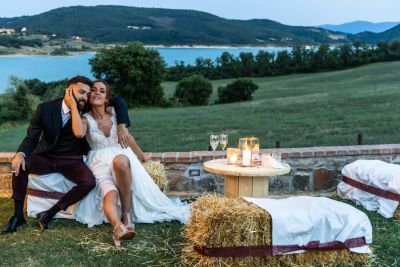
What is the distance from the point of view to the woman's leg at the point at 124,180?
4270mm

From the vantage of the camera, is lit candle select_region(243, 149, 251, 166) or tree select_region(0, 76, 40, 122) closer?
lit candle select_region(243, 149, 251, 166)

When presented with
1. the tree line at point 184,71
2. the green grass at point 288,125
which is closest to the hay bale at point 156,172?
the green grass at point 288,125

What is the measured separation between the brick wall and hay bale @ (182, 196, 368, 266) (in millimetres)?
1923

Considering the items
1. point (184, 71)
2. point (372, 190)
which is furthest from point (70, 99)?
point (184, 71)

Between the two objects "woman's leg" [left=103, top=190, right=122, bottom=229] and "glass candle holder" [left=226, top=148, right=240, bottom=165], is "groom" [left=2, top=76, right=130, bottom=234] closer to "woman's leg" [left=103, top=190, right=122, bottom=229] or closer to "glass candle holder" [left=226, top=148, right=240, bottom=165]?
"woman's leg" [left=103, top=190, right=122, bottom=229]

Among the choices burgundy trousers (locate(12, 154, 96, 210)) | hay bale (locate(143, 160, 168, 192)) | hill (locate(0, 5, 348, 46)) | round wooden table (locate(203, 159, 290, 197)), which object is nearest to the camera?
round wooden table (locate(203, 159, 290, 197))

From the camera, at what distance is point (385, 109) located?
1492cm

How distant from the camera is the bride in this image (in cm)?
431

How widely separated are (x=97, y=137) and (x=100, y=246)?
967 millimetres

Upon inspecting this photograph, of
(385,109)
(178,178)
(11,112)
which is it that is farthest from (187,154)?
(11,112)

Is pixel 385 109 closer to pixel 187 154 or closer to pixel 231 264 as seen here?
pixel 187 154

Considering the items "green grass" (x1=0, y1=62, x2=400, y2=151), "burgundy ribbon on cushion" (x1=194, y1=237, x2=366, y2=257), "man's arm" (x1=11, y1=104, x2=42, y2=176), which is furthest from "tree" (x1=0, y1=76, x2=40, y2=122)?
"burgundy ribbon on cushion" (x1=194, y1=237, x2=366, y2=257)

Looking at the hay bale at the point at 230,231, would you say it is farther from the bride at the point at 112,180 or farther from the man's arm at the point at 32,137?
the man's arm at the point at 32,137

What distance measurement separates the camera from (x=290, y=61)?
116 ft
